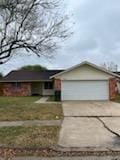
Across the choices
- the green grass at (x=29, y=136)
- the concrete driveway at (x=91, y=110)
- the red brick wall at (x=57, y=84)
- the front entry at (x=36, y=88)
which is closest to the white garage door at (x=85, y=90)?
the red brick wall at (x=57, y=84)

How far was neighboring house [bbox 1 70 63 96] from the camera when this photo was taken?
43812mm

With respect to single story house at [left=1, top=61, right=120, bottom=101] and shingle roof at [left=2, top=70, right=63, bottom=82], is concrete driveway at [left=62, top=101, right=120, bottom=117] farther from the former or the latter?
shingle roof at [left=2, top=70, right=63, bottom=82]

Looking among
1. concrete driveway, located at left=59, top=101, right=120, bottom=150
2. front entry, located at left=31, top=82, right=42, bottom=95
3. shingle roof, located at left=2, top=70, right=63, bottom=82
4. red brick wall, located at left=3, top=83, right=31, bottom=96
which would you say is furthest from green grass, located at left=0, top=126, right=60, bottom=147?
front entry, located at left=31, top=82, right=42, bottom=95

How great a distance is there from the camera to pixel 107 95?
3469 centimetres

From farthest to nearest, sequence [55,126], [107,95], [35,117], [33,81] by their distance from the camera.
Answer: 1. [33,81]
2. [107,95]
3. [35,117]
4. [55,126]

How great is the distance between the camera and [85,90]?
35.0 metres

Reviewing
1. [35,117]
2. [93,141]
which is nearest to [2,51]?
[35,117]

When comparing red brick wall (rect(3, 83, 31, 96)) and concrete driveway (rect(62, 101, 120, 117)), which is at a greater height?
concrete driveway (rect(62, 101, 120, 117))

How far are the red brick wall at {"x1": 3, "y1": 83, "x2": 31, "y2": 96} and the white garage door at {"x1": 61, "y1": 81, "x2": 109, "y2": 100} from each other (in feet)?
32.2

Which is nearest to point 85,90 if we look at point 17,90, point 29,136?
point 17,90

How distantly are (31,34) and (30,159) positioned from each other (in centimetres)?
1794

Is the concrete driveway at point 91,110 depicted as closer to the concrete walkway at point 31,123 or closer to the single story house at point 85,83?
the concrete walkway at point 31,123

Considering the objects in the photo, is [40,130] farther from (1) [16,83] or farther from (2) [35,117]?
(1) [16,83]

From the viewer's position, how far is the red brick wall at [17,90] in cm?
4378
